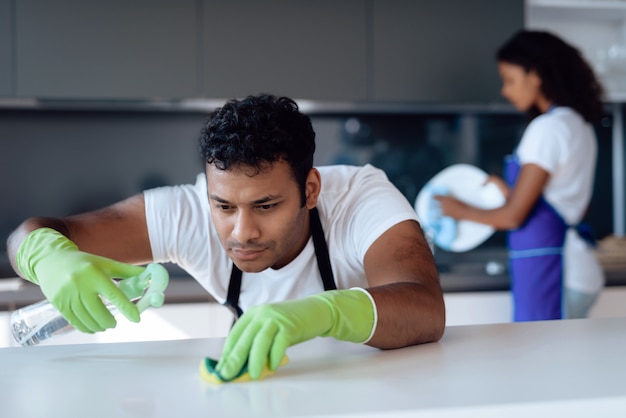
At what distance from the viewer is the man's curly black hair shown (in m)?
1.14

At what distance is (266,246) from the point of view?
119 cm

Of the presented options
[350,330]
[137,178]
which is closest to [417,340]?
[350,330]

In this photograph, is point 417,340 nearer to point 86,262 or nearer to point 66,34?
point 86,262

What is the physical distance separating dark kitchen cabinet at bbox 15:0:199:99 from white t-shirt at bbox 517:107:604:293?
1169 millimetres

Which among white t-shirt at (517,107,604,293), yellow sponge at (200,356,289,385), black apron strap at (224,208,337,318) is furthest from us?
white t-shirt at (517,107,604,293)

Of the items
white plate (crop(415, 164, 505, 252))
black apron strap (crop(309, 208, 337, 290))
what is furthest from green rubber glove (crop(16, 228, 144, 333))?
white plate (crop(415, 164, 505, 252))

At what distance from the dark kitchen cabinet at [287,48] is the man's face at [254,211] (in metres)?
1.37

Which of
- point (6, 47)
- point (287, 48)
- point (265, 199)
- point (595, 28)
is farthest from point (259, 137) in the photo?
point (595, 28)

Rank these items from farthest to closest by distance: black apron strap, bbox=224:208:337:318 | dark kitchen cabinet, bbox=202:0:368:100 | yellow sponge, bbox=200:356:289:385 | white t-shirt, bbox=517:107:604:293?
dark kitchen cabinet, bbox=202:0:368:100 → white t-shirt, bbox=517:107:604:293 → black apron strap, bbox=224:208:337:318 → yellow sponge, bbox=200:356:289:385

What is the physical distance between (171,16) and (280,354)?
6.13 ft

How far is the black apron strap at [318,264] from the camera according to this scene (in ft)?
4.46

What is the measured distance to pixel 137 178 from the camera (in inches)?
109

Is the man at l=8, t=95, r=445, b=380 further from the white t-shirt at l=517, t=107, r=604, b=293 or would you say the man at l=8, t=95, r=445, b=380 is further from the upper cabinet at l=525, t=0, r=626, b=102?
the upper cabinet at l=525, t=0, r=626, b=102

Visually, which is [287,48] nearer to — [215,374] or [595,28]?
[595,28]
